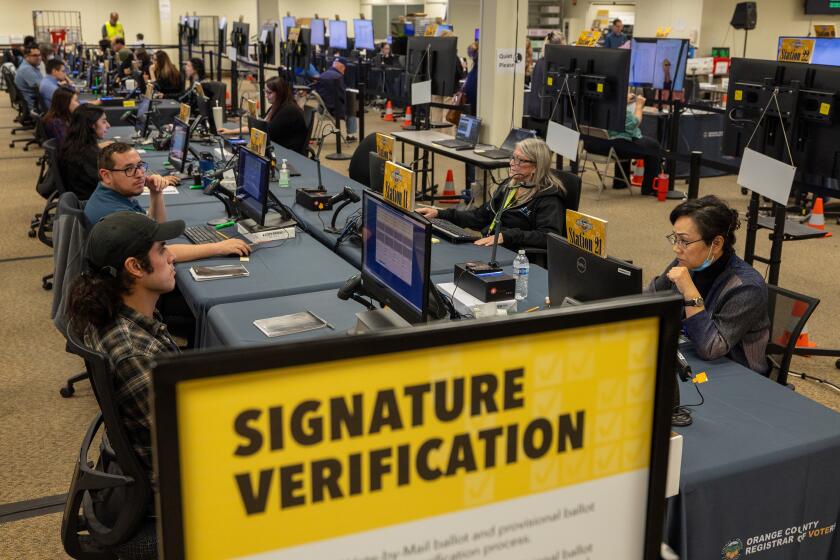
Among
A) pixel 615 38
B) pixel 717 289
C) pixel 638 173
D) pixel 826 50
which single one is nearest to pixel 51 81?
pixel 638 173

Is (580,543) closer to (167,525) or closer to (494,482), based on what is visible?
(494,482)

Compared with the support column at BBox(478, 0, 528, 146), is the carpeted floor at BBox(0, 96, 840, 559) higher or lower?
lower

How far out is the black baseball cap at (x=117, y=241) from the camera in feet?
7.26

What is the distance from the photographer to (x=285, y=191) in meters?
5.41

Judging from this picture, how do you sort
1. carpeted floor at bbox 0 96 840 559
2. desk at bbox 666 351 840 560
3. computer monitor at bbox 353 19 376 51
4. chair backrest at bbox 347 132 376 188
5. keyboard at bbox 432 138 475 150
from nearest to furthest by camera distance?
desk at bbox 666 351 840 560 → carpeted floor at bbox 0 96 840 559 → chair backrest at bbox 347 132 376 188 → keyboard at bbox 432 138 475 150 → computer monitor at bbox 353 19 376 51

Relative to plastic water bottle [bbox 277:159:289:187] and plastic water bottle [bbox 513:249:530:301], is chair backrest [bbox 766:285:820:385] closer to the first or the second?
plastic water bottle [bbox 513:249:530:301]

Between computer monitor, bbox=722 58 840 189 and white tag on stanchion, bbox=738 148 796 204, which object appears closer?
white tag on stanchion, bbox=738 148 796 204

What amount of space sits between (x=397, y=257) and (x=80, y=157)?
11.5ft

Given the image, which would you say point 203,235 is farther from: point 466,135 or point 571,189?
point 466,135

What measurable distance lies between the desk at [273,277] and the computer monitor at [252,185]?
0.73 feet

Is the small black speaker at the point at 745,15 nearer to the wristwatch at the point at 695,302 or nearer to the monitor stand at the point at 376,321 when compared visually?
the wristwatch at the point at 695,302

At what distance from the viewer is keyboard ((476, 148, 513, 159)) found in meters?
6.49

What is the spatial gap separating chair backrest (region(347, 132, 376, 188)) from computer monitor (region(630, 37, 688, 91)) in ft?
11.2

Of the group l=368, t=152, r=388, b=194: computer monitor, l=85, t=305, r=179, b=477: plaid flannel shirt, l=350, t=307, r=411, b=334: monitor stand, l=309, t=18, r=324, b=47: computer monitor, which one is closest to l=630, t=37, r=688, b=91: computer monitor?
l=368, t=152, r=388, b=194: computer monitor
